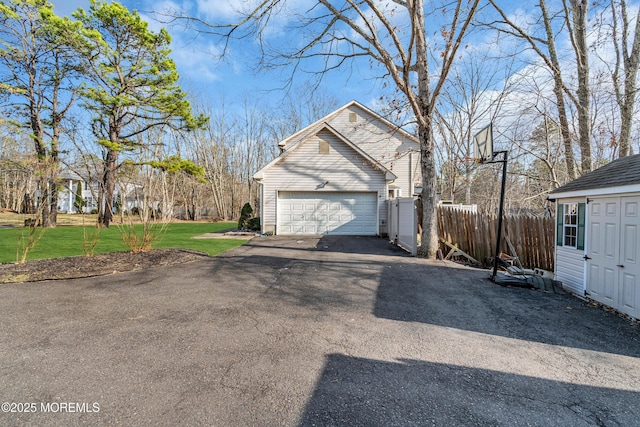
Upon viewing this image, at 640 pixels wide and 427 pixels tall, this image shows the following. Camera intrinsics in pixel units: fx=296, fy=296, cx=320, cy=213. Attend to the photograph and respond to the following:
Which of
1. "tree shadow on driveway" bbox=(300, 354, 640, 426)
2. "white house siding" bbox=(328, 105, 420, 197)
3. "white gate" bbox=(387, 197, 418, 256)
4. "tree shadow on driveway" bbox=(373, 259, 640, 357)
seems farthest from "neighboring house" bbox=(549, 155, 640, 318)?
"white house siding" bbox=(328, 105, 420, 197)

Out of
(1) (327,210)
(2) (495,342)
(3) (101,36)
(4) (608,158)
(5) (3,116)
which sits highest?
(3) (101,36)

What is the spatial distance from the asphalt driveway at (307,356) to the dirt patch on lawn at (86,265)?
601mm

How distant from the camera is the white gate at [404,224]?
984 centimetres

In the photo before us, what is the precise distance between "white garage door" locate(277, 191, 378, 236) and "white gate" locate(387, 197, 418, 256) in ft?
3.98

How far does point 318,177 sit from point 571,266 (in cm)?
1041

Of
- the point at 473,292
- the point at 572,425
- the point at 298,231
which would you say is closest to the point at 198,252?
the point at 298,231

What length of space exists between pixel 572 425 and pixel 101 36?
76.0ft

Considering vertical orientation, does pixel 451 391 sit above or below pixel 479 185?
below

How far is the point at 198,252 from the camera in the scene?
940 cm

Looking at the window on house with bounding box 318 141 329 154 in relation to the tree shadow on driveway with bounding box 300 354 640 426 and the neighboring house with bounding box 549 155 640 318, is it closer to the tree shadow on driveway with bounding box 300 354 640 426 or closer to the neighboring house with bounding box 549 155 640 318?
the neighboring house with bounding box 549 155 640 318

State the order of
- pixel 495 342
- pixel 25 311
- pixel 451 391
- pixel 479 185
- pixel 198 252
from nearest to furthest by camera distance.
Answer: pixel 451 391, pixel 495 342, pixel 25 311, pixel 198 252, pixel 479 185

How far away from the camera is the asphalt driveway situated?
229cm

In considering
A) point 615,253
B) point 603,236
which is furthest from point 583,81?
point 615,253

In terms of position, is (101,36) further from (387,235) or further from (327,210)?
(387,235)
